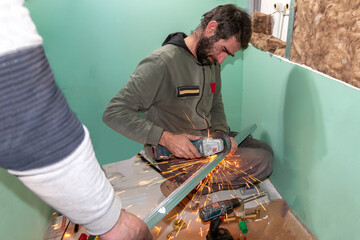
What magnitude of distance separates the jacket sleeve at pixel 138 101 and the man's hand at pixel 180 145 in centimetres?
5

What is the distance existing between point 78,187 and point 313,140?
1.38 metres

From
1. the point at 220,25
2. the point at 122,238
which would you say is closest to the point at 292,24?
the point at 220,25

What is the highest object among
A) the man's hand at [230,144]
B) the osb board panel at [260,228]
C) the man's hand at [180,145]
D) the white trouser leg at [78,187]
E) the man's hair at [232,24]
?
the man's hair at [232,24]

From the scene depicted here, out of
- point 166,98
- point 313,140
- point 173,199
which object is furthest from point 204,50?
point 173,199

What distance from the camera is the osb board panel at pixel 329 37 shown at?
1074mm

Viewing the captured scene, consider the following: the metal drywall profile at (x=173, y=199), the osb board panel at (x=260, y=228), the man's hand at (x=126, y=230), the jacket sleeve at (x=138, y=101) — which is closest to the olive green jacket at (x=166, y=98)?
the jacket sleeve at (x=138, y=101)

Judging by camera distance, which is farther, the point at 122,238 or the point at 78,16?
the point at 78,16

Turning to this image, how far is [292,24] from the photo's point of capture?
1549 mm

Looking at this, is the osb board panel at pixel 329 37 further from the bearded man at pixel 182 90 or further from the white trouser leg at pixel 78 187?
the white trouser leg at pixel 78 187

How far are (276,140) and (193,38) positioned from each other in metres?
1.05

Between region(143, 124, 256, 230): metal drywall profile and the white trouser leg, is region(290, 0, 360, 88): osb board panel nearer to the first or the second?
region(143, 124, 256, 230): metal drywall profile

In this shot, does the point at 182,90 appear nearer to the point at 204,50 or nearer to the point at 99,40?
the point at 204,50

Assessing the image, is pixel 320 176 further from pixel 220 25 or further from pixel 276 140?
pixel 220 25

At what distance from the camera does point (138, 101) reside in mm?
1620
